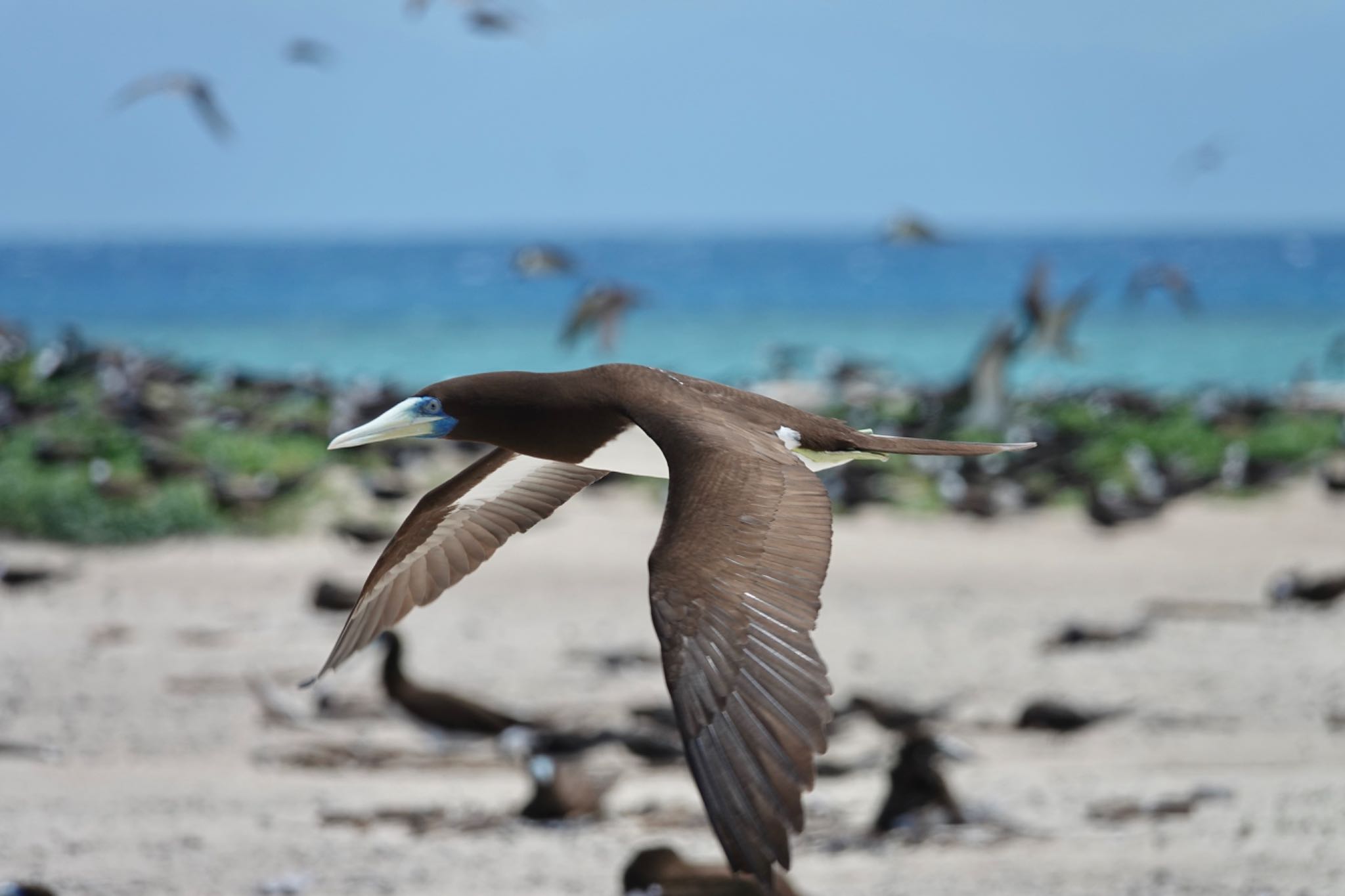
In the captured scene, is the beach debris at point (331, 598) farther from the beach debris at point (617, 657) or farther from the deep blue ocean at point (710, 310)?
the deep blue ocean at point (710, 310)

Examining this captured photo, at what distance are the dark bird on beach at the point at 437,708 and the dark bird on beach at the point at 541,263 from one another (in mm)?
6373

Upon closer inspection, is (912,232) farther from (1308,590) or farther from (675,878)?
(675,878)

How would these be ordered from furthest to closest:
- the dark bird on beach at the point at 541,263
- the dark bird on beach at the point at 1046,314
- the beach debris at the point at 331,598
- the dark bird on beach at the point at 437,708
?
1. the dark bird on beach at the point at 1046,314
2. the dark bird on beach at the point at 541,263
3. the beach debris at the point at 331,598
4. the dark bird on beach at the point at 437,708

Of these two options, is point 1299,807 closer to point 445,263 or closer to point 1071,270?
point 1071,270

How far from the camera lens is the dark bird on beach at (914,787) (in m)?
6.95

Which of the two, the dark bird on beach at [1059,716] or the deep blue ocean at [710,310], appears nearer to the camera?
the dark bird on beach at [1059,716]

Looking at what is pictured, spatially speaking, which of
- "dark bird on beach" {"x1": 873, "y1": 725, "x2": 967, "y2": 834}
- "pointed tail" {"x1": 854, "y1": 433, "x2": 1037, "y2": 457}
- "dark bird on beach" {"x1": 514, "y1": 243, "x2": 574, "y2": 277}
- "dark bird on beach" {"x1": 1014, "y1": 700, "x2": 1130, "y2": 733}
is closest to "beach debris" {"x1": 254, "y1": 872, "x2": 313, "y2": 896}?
"dark bird on beach" {"x1": 873, "y1": 725, "x2": 967, "y2": 834}

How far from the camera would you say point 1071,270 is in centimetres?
7606

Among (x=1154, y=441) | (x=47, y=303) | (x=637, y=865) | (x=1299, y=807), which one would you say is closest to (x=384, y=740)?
(x=637, y=865)

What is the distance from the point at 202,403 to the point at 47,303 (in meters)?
43.4

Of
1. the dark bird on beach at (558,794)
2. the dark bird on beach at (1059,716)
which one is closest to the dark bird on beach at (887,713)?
the dark bird on beach at (1059,716)

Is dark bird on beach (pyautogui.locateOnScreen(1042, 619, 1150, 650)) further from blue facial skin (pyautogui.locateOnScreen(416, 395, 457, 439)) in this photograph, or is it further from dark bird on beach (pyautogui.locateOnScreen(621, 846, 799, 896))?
blue facial skin (pyautogui.locateOnScreen(416, 395, 457, 439))

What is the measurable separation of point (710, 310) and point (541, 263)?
133ft

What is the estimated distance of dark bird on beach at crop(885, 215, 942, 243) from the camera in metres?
16.6
